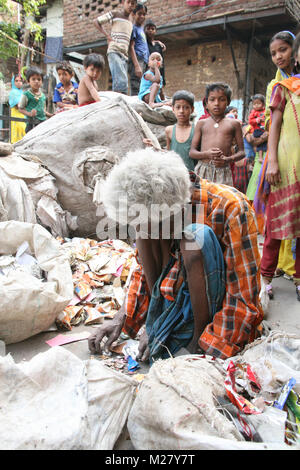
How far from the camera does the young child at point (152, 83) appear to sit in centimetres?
559

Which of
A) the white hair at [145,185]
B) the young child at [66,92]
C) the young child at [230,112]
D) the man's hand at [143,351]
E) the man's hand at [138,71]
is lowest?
the man's hand at [143,351]

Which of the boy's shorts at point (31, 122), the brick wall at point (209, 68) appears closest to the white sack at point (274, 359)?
the boy's shorts at point (31, 122)

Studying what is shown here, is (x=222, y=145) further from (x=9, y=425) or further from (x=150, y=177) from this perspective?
(x=9, y=425)

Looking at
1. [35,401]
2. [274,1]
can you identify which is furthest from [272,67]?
[35,401]

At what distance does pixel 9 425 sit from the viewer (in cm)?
111

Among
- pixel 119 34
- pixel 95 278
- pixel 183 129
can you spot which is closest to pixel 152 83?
pixel 119 34

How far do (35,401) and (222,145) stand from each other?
2.88 meters

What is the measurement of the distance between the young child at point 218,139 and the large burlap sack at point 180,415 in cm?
250

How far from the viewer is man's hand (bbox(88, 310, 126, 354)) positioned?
2000mm

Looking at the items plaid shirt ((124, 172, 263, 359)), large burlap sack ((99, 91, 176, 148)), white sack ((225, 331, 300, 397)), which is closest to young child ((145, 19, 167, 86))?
large burlap sack ((99, 91, 176, 148))

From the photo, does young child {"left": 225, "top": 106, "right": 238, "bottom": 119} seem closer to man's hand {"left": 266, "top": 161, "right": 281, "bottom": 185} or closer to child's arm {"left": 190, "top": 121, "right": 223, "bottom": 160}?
child's arm {"left": 190, "top": 121, "right": 223, "bottom": 160}

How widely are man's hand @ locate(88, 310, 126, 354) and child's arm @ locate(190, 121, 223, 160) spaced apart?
1909 millimetres

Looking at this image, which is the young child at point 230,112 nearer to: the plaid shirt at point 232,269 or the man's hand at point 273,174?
the man's hand at point 273,174

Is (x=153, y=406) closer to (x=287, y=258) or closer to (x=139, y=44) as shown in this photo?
(x=287, y=258)
